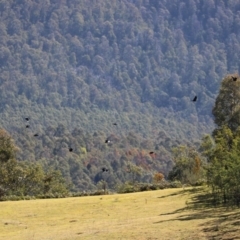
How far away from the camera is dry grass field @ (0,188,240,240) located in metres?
25.8

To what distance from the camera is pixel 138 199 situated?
48094 millimetres

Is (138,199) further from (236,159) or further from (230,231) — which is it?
(230,231)

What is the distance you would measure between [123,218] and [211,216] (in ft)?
22.7

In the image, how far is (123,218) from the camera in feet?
119

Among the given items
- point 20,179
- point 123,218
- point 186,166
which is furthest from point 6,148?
point 123,218

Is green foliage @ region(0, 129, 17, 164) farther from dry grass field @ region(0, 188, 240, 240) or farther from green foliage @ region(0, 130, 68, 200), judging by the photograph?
dry grass field @ region(0, 188, 240, 240)

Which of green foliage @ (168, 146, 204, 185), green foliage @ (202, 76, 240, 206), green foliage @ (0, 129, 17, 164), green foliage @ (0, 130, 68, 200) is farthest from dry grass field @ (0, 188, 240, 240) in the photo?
green foliage @ (0, 130, 68, 200)

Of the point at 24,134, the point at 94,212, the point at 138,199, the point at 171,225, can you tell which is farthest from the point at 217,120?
the point at 24,134

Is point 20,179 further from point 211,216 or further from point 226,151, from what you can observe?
point 211,216

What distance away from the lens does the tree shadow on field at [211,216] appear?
79.1 ft

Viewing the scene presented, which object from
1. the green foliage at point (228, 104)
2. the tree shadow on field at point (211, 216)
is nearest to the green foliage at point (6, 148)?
the green foliage at point (228, 104)

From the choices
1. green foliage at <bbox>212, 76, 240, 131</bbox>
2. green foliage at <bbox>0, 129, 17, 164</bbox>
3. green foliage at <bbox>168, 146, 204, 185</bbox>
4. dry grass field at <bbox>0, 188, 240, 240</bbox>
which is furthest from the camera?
green foliage at <bbox>0, 129, 17, 164</bbox>

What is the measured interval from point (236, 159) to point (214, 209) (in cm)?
338

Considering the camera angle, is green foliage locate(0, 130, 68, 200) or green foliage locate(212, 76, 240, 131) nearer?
green foliage locate(212, 76, 240, 131)
